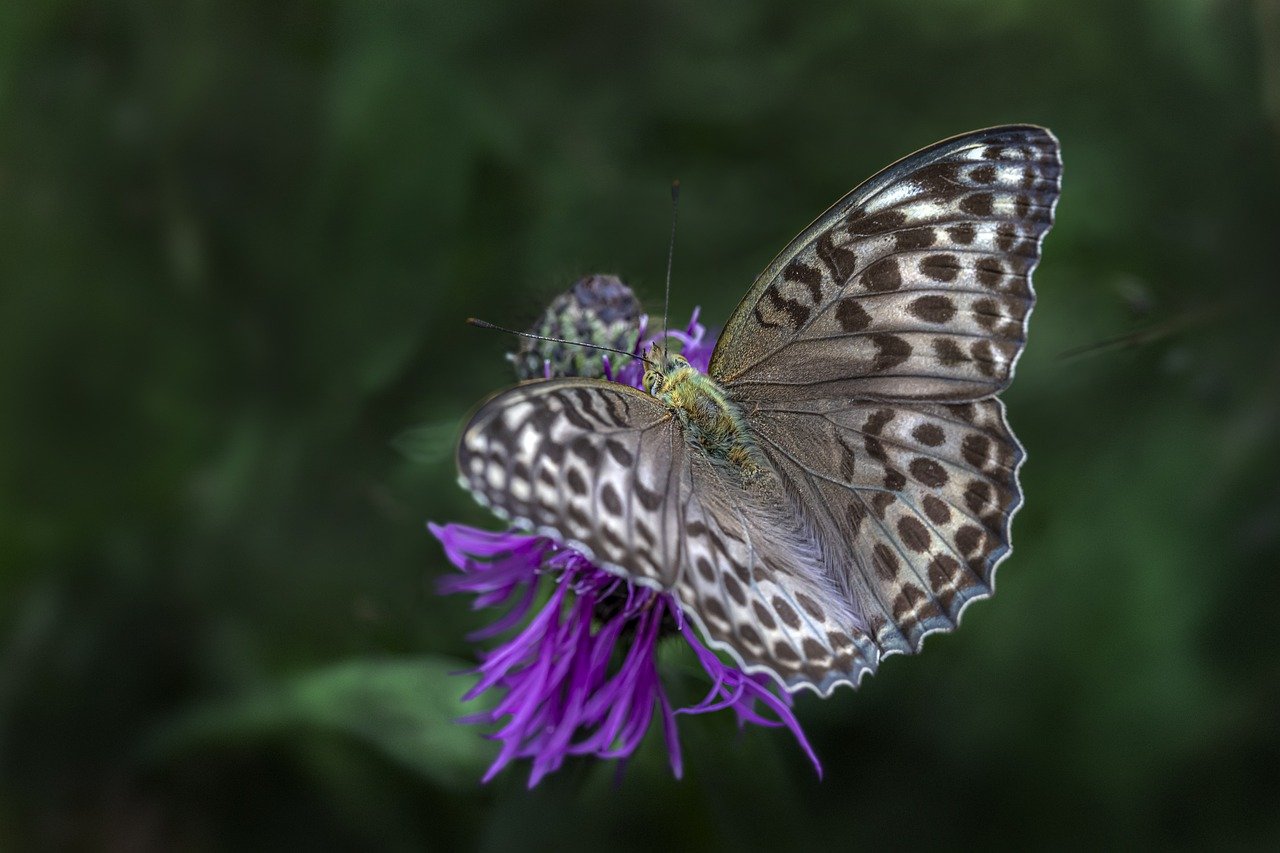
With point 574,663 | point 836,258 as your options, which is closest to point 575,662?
point 574,663

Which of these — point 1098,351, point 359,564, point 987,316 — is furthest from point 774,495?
point 359,564

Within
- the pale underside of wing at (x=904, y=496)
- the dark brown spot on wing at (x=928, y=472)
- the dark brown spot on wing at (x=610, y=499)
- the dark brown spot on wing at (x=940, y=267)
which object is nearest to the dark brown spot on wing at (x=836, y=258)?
the dark brown spot on wing at (x=940, y=267)

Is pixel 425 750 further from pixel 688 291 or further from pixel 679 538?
pixel 688 291

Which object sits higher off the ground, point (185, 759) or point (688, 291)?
point (688, 291)

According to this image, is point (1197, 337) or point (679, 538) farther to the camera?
point (1197, 337)

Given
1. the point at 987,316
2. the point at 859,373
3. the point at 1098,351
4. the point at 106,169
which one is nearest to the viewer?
the point at 987,316

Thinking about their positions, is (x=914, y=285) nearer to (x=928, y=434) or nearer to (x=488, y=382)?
(x=928, y=434)
